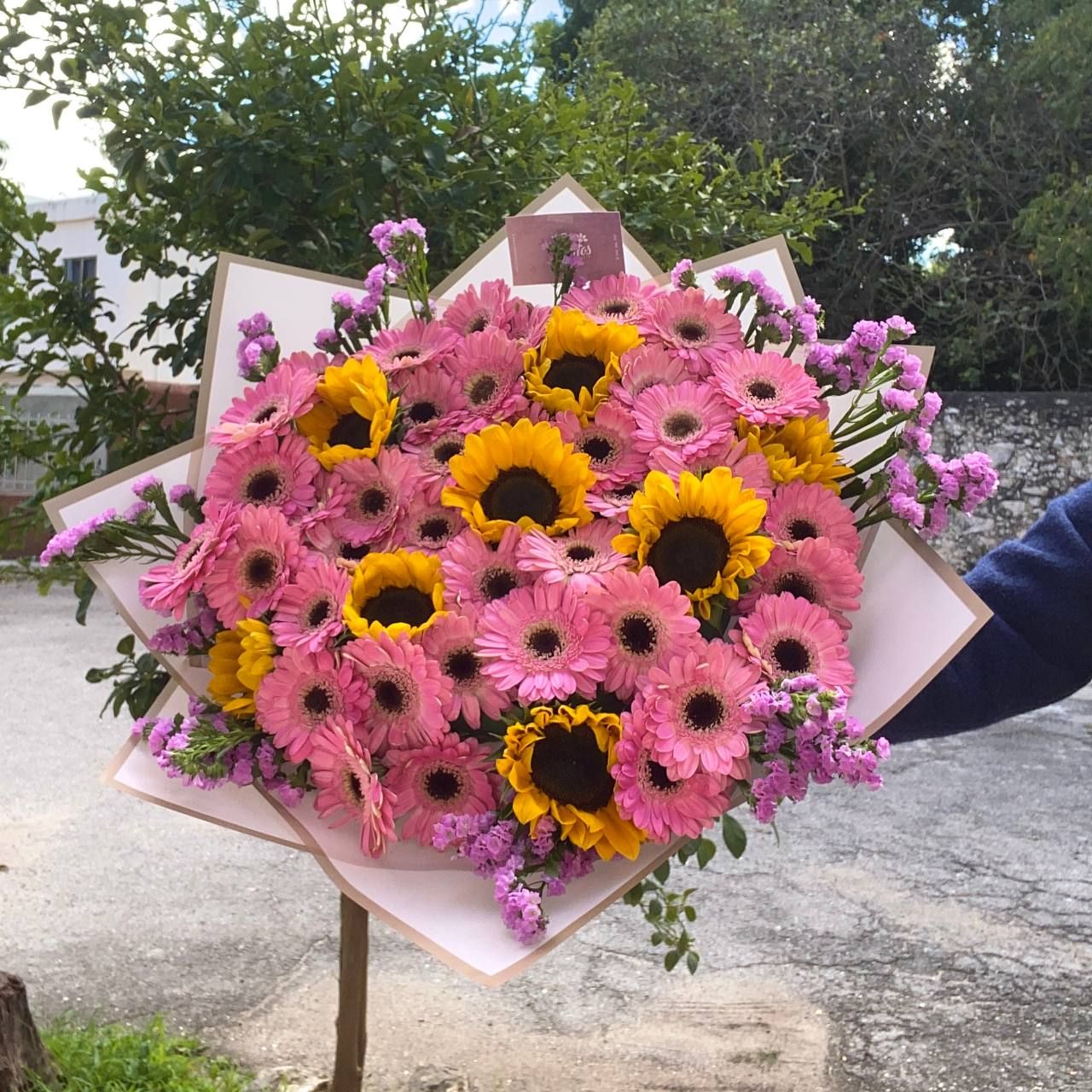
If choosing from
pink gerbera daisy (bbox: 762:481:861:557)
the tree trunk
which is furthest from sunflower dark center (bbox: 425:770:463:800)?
the tree trunk

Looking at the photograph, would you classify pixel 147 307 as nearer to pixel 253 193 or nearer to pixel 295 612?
pixel 253 193

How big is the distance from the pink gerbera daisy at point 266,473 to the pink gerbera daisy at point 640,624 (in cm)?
30

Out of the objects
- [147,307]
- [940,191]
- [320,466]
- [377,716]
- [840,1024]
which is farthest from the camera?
[940,191]

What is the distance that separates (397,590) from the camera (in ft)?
3.00

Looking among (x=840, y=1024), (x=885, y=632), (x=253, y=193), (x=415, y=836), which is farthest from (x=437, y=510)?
(x=840, y=1024)

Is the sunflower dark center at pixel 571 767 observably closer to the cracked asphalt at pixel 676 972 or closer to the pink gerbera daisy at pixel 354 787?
the pink gerbera daisy at pixel 354 787

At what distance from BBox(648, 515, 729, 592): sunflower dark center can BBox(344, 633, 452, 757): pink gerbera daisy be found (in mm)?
189

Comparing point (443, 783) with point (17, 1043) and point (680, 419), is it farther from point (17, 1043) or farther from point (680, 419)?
point (17, 1043)

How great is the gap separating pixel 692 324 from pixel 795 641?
34 cm

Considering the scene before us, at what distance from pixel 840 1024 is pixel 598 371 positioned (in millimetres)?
2526

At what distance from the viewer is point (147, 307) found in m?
2.15

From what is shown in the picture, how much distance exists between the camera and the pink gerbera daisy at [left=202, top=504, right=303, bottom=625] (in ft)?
3.08

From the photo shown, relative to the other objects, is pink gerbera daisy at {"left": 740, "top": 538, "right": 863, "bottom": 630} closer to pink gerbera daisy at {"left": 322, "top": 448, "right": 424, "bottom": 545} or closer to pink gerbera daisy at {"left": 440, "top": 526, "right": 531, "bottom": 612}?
pink gerbera daisy at {"left": 440, "top": 526, "right": 531, "bottom": 612}

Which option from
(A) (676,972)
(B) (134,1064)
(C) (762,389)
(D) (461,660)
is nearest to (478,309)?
(C) (762,389)
